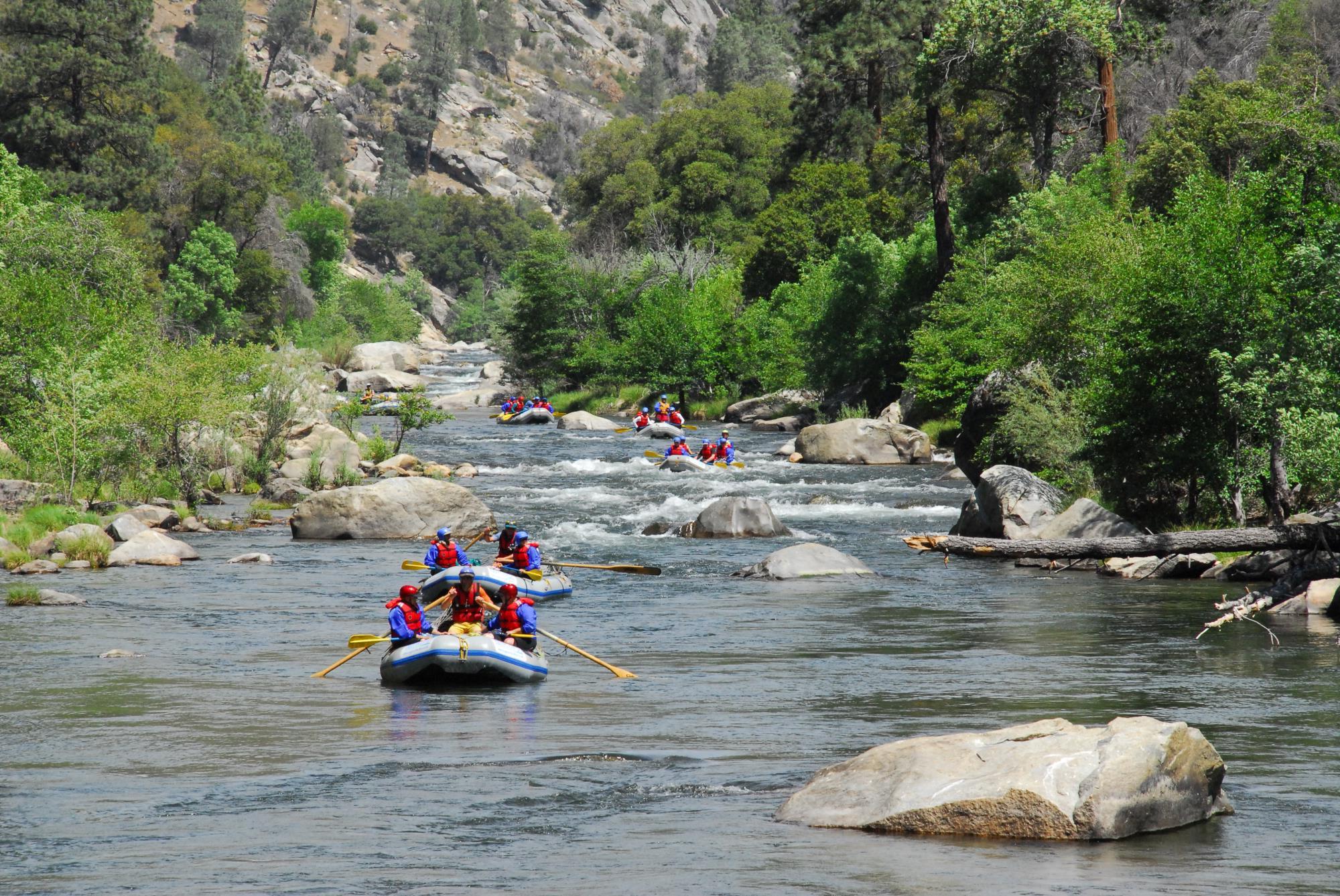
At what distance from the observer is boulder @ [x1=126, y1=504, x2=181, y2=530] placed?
99.6 ft

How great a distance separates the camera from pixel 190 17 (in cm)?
18238

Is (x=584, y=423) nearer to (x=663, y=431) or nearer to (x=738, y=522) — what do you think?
(x=663, y=431)

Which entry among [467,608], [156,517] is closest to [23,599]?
[467,608]

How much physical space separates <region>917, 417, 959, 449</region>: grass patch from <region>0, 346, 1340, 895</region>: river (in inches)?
756

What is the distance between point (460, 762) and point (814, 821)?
151 inches

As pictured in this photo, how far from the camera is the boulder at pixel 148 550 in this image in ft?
86.0

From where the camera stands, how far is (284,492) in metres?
35.0

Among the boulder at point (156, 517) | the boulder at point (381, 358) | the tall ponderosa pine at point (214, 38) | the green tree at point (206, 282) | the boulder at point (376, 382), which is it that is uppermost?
the tall ponderosa pine at point (214, 38)

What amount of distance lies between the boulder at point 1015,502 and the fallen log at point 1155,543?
2.87m

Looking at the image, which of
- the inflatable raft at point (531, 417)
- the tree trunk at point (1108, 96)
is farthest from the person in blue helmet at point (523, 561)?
the inflatable raft at point (531, 417)

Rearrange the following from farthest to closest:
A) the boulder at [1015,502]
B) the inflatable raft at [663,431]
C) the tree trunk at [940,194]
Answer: the inflatable raft at [663,431] < the tree trunk at [940,194] < the boulder at [1015,502]

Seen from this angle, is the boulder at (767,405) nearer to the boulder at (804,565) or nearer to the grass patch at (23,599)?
the boulder at (804,565)

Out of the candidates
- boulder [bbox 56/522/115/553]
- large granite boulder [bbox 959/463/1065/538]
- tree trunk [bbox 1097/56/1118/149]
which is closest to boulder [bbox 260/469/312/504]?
boulder [bbox 56/522/115/553]

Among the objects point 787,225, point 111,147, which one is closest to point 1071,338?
point 787,225
